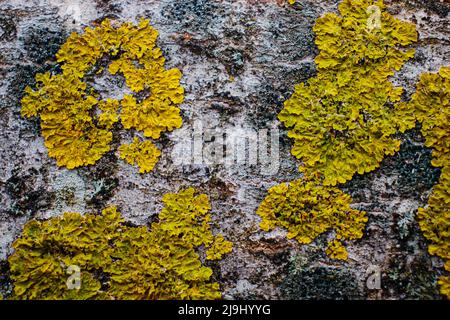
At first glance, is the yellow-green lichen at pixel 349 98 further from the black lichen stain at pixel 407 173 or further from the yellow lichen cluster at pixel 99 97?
the yellow lichen cluster at pixel 99 97

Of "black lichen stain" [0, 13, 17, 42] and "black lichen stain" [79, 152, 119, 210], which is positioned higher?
"black lichen stain" [0, 13, 17, 42]

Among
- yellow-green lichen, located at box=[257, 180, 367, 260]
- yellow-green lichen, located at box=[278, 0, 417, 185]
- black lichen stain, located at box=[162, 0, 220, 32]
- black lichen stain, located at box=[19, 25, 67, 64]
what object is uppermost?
black lichen stain, located at box=[162, 0, 220, 32]

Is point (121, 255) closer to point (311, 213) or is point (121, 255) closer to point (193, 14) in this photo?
point (311, 213)

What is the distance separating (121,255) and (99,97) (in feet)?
2.30

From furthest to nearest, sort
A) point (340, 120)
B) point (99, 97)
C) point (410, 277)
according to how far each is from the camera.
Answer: point (99, 97), point (340, 120), point (410, 277)

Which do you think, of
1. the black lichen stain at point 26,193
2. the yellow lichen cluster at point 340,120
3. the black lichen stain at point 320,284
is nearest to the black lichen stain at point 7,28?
the black lichen stain at point 26,193

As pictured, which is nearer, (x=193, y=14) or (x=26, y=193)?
(x=26, y=193)

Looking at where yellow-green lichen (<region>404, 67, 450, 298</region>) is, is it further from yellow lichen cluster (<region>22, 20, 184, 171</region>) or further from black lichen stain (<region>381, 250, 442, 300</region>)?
yellow lichen cluster (<region>22, 20, 184, 171</region>)

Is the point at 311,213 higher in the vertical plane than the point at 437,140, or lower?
lower

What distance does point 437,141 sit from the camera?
1.84 m

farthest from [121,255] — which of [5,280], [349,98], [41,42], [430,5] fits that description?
[430,5]

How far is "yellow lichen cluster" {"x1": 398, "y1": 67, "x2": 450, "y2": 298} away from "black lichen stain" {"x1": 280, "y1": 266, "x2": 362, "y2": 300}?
34cm

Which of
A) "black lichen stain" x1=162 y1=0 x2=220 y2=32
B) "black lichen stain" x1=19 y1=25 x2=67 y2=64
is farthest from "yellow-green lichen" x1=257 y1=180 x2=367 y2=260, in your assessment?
"black lichen stain" x1=19 y1=25 x2=67 y2=64

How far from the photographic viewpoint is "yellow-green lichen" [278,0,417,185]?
6.12ft
